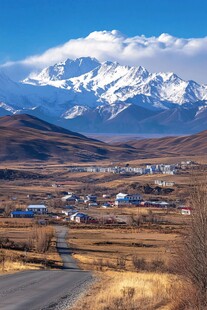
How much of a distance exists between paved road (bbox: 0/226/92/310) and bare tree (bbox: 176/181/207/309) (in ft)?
11.8

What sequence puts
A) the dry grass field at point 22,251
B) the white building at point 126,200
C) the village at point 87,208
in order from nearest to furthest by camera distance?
the dry grass field at point 22,251, the village at point 87,208, the white building at point 126,200

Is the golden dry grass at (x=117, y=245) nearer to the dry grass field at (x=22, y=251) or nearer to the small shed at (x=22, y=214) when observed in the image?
the dry grass field at (x=22, y=251)

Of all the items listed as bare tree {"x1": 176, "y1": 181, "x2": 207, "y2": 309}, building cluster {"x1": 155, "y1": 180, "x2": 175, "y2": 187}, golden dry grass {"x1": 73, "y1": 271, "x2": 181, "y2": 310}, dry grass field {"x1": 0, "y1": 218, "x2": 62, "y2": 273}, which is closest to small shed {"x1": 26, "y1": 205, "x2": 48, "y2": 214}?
dry grass field {"x1": 0, "y1": 218, "x2": 62, "y2": 273}

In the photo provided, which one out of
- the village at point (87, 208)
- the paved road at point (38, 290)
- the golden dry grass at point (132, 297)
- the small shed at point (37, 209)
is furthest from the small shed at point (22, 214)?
the golden dry grass at point (132, 297)

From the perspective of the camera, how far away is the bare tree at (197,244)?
14.4 meters

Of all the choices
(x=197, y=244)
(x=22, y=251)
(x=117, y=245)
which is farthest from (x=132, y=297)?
(x=117, y=245)

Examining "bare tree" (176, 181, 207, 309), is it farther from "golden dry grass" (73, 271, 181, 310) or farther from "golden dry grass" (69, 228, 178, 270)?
"golden dry grass" (69, 228, 178, 270)

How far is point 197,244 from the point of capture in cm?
1453

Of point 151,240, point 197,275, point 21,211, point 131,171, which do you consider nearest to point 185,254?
point 197,275

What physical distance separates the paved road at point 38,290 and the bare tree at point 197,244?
11.8ft

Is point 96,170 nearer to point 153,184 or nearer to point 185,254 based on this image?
point 153,184

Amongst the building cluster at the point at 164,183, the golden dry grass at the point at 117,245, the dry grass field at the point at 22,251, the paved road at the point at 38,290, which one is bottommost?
the golden dry grass at the point at 117,245

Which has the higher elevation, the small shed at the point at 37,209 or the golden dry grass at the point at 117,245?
the small shed at the point at 37,209

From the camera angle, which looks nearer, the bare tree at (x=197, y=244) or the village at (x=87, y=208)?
the bare tree at (x=197, y=244)
